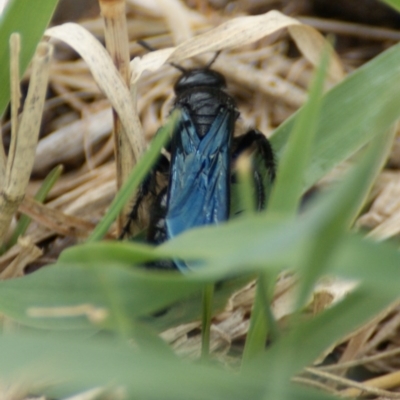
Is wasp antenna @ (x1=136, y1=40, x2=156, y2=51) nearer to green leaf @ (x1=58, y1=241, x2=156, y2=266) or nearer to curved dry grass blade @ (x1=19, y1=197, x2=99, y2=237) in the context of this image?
curved dry grass blade @ (x1=19, y1=197, x2=99, y2=237)

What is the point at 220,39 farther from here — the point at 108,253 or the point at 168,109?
the point at 108,253

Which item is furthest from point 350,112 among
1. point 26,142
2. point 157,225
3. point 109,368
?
point 109,368

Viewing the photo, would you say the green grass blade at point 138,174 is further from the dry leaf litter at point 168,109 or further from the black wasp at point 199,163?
the dry leaf litter at point 168,109

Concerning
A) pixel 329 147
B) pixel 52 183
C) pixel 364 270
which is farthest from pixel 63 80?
pixel 364 270

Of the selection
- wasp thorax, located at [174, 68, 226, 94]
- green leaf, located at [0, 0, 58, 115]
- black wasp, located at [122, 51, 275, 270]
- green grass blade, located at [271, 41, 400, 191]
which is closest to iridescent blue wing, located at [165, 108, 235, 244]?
black wasp, located at [122, 51, 275, 270]

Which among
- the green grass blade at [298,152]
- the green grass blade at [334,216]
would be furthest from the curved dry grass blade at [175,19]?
the green grass blade at [334,216]

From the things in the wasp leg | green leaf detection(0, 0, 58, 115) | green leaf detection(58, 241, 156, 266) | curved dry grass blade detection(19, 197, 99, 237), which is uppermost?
green leaf detection(0, 0, 58, 115)
